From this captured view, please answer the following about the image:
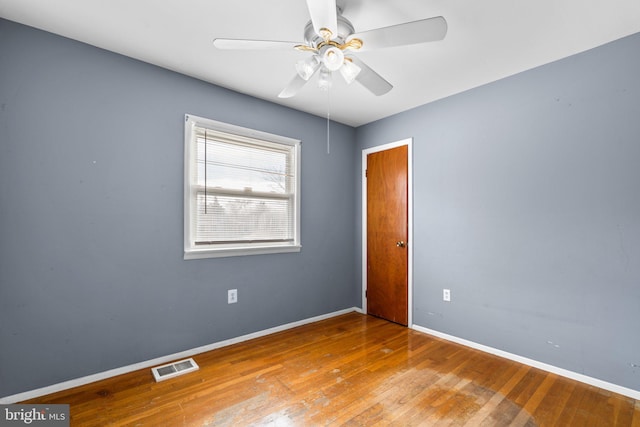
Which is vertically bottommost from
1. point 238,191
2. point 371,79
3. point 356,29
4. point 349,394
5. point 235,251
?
point 349,394

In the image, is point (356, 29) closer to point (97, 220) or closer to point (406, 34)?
point (406, 34)

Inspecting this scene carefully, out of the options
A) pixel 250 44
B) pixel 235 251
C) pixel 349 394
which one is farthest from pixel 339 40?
pixel 349 394

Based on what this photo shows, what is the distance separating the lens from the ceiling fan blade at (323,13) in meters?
1.30

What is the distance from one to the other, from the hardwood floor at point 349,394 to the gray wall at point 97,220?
302mm

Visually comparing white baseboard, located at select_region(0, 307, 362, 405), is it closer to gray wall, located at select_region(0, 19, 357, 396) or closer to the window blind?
gray wall, located at select_region(0, 19, 357, 396)

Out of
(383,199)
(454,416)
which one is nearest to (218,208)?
(383,199)

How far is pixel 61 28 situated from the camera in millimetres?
1968

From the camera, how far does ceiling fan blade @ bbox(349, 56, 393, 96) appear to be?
1.85 meters

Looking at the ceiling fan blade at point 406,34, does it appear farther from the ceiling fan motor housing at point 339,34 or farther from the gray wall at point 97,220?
the gray wall at point 97,220

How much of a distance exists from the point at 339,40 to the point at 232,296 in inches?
89.6

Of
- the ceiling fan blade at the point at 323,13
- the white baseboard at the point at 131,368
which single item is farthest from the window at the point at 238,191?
the ceiling fan blade at the point at 323,13

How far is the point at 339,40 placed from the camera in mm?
1672

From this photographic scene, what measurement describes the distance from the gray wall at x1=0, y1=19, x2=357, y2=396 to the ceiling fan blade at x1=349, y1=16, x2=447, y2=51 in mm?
1686

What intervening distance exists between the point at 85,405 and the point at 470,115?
3.71 meters
